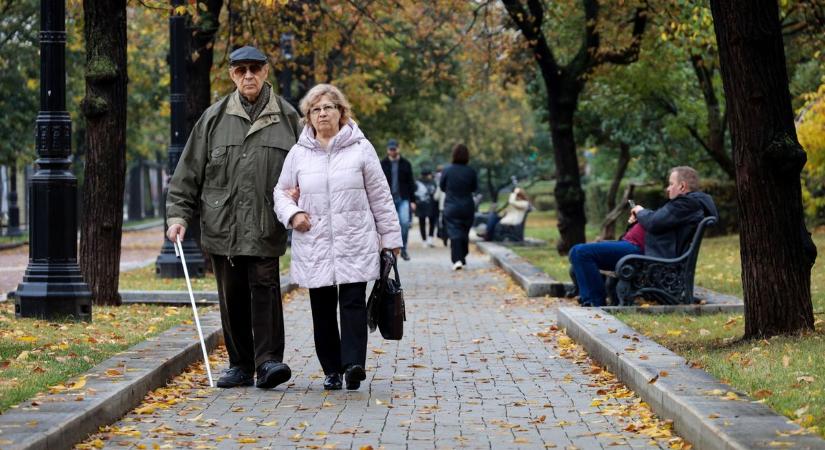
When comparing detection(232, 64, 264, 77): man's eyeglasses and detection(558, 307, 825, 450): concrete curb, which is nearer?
detection(558, 307, 825, 450): concrete curb

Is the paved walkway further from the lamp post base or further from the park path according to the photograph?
the park path

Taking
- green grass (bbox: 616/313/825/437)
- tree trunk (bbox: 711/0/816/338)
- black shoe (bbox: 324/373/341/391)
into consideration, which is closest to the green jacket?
black shoe (bbox: 324/373/341/391)

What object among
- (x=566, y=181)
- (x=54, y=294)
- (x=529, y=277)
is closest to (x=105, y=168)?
(x=54, y=294)

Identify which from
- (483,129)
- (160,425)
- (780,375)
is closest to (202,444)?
(160,425)

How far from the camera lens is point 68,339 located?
10242 mm

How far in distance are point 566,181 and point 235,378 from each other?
1538 centimetres

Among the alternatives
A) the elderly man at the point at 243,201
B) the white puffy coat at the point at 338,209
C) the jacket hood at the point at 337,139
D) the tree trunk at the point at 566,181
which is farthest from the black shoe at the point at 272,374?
the tree trunk at the point at 566,181

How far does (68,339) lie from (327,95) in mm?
2978

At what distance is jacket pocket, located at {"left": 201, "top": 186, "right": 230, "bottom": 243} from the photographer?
28.4ft

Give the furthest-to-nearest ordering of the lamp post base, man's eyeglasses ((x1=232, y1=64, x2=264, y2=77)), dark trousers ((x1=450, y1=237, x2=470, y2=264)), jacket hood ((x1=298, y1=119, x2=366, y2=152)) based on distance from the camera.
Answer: dark trousers ((x1=450, y1=237, x2=470, y2=264)) → the lamp post base → man's eyeglasses ((x1=232, y1=64, x2=264, y2=77)) → jacket hood ((x1=298, y1=119, x2=366, y2=152))

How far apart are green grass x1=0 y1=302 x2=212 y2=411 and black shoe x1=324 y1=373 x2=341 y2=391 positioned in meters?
1.38

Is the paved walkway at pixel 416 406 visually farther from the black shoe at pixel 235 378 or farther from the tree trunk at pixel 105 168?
the tree trunk at pixel 105 168

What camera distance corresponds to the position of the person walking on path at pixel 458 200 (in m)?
21.6

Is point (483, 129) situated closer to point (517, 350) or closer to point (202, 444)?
point (517, 350)
